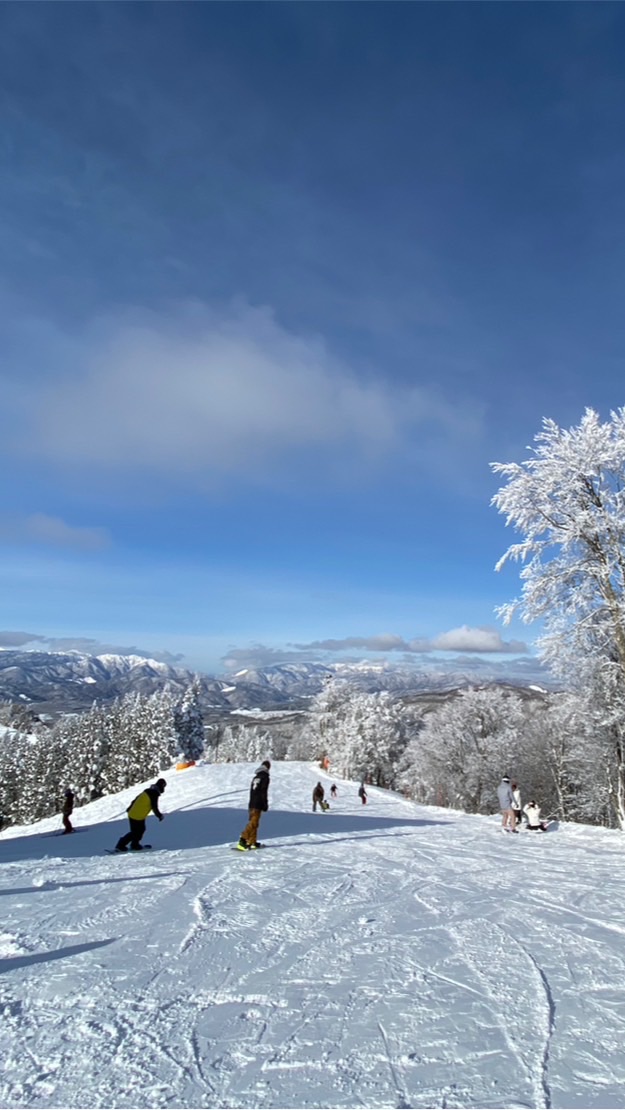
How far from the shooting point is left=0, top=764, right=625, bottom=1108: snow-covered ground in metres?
3.66

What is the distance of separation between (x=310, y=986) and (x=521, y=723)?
52.8 m

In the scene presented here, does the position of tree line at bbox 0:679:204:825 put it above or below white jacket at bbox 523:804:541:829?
below

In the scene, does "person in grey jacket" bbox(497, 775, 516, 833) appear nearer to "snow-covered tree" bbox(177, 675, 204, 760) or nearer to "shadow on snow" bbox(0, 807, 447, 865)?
"shadow on snow" bbox(0, 807, 447, 865)

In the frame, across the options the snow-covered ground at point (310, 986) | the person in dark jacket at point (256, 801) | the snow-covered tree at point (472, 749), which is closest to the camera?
the snow-covered ground at point (310, 986)

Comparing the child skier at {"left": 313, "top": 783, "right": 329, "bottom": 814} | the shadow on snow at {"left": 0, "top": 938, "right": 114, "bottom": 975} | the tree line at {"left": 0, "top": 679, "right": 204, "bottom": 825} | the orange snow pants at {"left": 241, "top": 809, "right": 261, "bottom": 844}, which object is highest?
the shadow on snow at {"left": 0, "top": 938, "right": 114, "bottom": 975}

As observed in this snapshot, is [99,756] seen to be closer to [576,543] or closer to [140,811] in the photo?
[140,811]

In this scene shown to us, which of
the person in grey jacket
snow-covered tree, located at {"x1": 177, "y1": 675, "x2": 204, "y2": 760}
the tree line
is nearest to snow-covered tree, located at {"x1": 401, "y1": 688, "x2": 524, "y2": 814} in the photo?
snow-covered tree, located at {"x1": 177, "y1": 675, "x2": 204, "y2": 760}

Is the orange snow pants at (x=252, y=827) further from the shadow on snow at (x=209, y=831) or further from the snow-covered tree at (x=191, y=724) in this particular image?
the snow-covered tree at (x=191, y=724)

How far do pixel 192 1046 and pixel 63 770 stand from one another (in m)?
74.6

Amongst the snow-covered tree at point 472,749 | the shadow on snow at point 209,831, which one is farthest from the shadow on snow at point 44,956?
the snow-covered tree at point 472,749

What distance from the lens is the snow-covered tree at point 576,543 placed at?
16625 mm

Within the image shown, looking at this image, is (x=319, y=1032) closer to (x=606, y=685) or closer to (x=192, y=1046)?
(x=192, y=1046)

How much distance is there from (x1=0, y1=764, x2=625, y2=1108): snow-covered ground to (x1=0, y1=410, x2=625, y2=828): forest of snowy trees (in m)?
8.63

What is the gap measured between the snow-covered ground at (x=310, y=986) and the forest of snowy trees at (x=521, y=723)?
8630mm
